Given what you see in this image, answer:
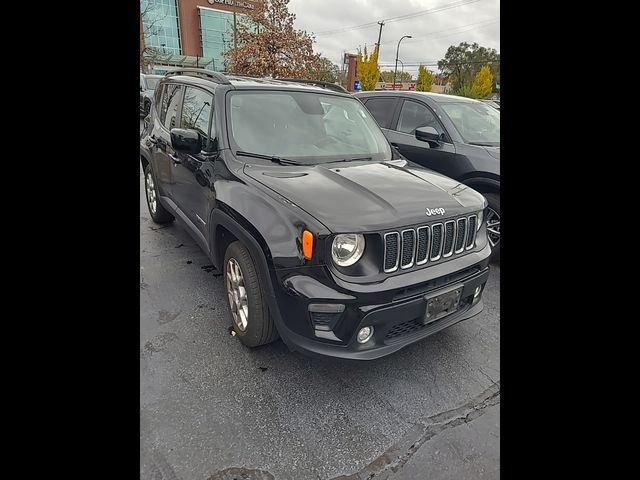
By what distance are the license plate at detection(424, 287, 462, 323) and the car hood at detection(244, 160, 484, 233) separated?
454 mm

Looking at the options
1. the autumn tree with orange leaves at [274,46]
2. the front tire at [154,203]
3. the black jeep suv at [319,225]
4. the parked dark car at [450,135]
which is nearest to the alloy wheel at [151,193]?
the front tire at [154,203]

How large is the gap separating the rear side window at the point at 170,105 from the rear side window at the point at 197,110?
0.22 meters

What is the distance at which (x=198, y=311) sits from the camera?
3102mm

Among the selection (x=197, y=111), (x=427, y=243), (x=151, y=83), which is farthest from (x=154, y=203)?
(x=151, y=83)

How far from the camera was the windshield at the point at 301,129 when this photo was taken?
9.59 feet

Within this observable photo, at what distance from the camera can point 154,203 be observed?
473cm

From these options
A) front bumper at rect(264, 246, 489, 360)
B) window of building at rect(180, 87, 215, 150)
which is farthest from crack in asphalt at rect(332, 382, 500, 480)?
window of building at rect(180, 87, 215, 150)

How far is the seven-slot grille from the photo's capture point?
2.09 meters

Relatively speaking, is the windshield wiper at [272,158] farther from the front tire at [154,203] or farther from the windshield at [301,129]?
the front tire at [154,203]
